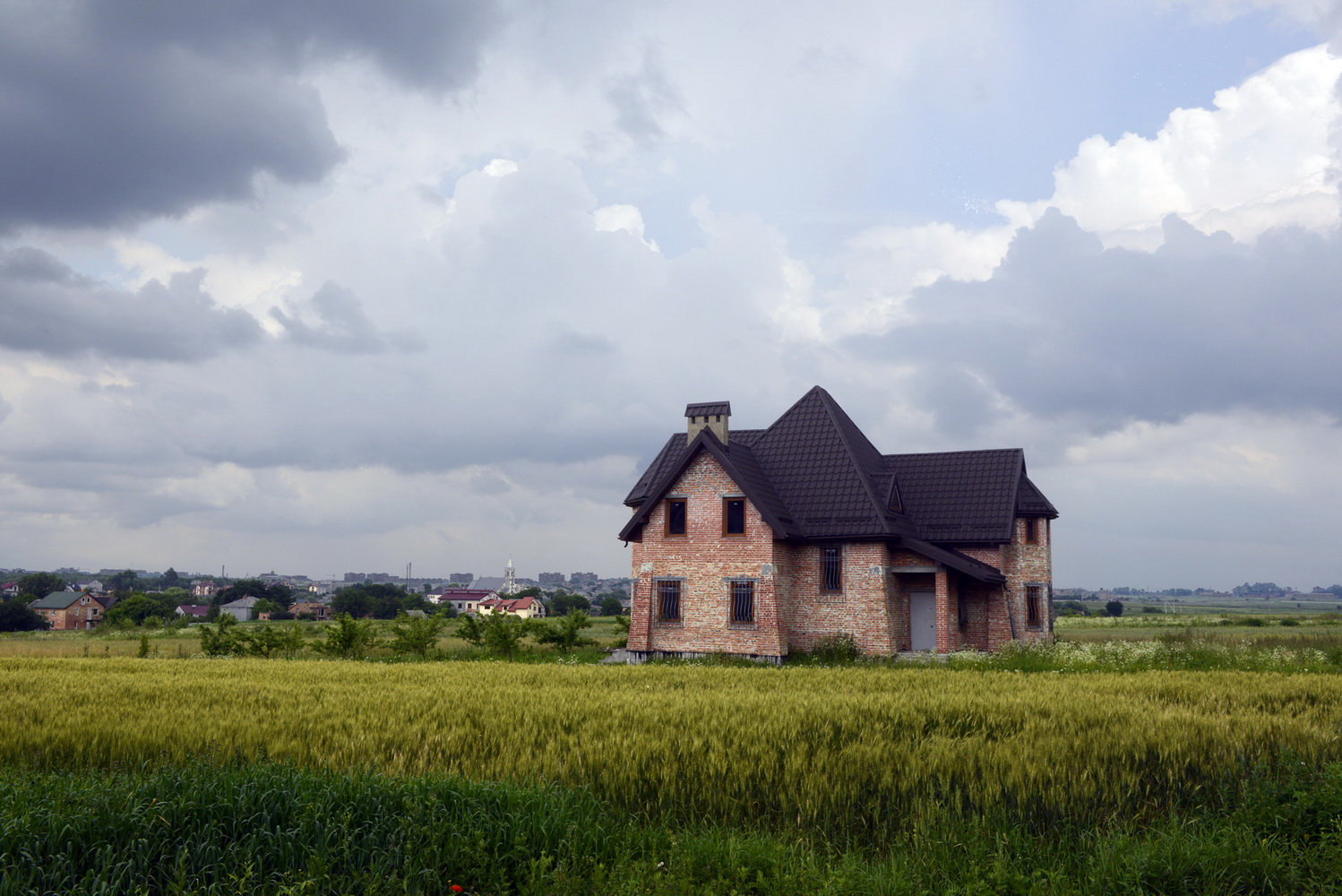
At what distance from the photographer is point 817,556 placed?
3028 centimetres

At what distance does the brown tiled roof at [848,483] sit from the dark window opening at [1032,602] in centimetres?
296

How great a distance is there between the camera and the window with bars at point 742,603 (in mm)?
29188

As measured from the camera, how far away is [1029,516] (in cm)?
3372

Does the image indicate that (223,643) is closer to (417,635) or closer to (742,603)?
(417,635)

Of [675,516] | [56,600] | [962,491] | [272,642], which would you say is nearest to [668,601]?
[675,516]

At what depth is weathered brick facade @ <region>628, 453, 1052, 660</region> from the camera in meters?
29.1

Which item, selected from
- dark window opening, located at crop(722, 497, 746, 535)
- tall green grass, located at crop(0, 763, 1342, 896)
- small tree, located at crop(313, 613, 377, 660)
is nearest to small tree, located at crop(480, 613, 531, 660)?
small tree, located at crop(313, 613, 377, 660)

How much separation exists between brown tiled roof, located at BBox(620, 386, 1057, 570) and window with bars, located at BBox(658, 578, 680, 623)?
2355 mm

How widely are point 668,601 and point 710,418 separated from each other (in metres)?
7.18

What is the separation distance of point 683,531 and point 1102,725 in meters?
20.2

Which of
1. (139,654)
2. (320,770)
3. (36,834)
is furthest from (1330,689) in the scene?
(139,654)

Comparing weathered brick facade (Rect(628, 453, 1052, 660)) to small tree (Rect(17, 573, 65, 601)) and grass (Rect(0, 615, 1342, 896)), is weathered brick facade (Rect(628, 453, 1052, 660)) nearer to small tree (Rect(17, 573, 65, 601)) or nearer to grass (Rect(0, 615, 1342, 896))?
grass (Rect(0, 615, 1342, 896))

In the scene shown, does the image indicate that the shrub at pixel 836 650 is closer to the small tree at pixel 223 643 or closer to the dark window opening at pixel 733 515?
the dark window opening at pixel 733 515

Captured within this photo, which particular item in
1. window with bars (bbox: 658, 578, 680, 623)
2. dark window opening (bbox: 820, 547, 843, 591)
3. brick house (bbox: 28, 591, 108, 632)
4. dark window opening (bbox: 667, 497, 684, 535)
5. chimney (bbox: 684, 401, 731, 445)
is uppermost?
chimney (bbox: 684, 401, 731, 445)
